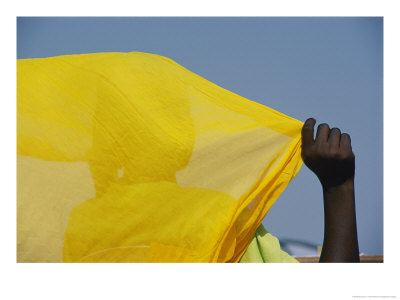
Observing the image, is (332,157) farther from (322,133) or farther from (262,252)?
(262,252)

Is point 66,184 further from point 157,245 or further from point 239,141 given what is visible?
point 239,141

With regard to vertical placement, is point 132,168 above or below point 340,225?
above

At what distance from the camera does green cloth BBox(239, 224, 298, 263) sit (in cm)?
154

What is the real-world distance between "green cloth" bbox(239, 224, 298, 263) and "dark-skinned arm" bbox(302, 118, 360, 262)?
186 mm

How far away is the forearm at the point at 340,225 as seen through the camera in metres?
1.38

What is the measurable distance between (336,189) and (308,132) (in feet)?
0.70

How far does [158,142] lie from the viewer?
4.77 ft

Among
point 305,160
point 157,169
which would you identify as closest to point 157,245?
point 157,169

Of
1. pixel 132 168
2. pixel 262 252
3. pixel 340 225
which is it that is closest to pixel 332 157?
pixel 340 225

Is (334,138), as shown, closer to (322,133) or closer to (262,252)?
(322,133)

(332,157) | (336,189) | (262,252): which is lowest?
(262,252)

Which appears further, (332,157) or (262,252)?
(262,252)

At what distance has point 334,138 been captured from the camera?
1428 millimetres

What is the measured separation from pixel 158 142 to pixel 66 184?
1.06 ft
